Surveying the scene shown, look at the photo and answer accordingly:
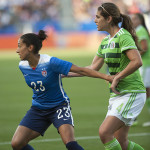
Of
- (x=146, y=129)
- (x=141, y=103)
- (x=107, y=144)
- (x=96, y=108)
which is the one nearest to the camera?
(x=107, y=144)

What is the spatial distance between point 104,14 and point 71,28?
32.0 m

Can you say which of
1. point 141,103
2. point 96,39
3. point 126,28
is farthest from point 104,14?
point 96,39

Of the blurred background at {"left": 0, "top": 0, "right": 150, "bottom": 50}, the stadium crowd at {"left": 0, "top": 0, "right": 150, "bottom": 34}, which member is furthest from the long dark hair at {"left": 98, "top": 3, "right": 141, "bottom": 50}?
the stadium crowd at {"left": 0, "top": 0, "right": 150, "bottom": 34}

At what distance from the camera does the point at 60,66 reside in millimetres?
5535

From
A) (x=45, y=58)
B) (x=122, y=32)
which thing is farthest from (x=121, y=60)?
(x=45, y=58)

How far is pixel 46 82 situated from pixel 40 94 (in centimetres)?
22

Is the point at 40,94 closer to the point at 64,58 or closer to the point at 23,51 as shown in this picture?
the point at 23,51

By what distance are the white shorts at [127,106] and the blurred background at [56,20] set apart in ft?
89.5

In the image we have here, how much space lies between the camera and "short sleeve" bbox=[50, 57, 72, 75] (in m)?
5.49

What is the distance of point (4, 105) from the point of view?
39.0 ft

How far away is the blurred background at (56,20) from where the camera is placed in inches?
1396

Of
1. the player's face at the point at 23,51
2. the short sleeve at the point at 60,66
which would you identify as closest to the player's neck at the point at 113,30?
the short sleeve at the point at 60,66

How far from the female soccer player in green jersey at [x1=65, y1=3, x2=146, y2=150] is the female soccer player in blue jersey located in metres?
0.59

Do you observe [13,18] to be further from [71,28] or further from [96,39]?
[96,39]
